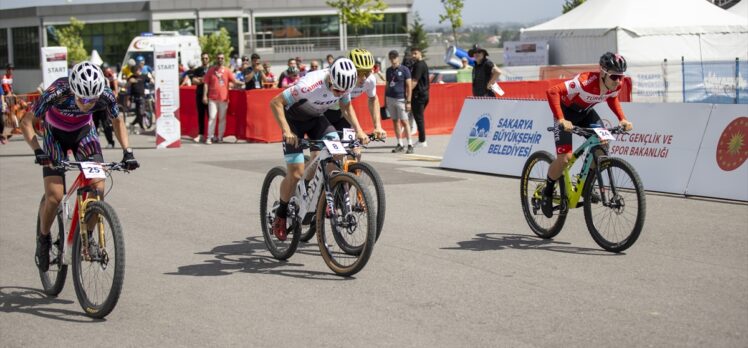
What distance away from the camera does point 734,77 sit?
24.3 meters

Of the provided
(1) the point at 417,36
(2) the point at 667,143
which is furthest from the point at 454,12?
(2) the point at 667,143

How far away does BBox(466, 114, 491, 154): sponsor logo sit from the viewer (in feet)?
52.4

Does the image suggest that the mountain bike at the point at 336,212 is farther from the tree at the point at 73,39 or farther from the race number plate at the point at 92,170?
the tree at the point at 73,39

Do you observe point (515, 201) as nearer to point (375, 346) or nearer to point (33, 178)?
point (375, 346)

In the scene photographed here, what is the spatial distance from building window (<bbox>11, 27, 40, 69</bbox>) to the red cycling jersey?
254 feet

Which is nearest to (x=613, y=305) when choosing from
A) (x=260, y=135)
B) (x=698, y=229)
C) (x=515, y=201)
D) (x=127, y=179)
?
(x=698, y=229)

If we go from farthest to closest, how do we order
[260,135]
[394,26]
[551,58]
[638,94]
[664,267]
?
[394,26], [551,58], [638,94], [260,135], [664,267]

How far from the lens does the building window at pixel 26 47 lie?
3233 inches

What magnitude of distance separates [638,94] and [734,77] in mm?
4021

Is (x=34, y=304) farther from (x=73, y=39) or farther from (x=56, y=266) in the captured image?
(x=73, y=39)

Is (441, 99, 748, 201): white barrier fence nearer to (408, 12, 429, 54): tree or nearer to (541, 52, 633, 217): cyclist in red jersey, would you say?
(541, 52, 633, 217): cyclist in red jersey

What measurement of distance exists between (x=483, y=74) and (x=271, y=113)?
19.8ft

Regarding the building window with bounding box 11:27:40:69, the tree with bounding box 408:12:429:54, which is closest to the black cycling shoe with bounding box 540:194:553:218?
the tree with bounding box 408:12:429:54

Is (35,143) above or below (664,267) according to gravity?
above
